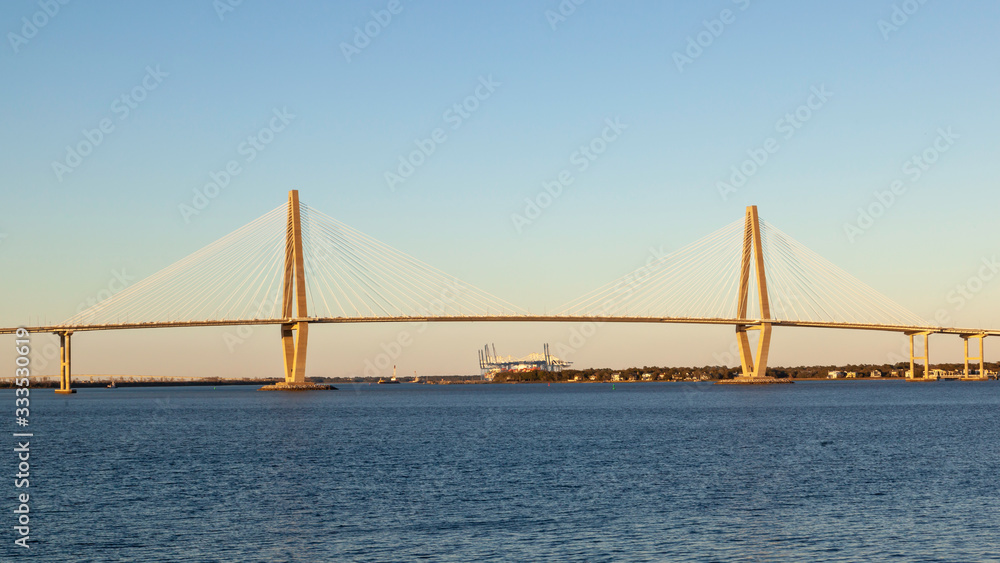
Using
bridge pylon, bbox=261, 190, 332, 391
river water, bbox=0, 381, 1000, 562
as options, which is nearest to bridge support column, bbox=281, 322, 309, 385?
bridge pylon, bbox=261, 190, 332, 391

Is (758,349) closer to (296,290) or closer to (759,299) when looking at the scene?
(759,299)

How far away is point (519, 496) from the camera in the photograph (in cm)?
2366

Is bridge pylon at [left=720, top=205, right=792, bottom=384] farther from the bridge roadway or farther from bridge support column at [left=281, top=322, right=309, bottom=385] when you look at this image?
bridge support column at [left=281, top=322, right=309, bottom=385]

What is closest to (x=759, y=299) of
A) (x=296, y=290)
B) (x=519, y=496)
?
(x=296, y=290)

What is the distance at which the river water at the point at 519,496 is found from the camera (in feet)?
59.1

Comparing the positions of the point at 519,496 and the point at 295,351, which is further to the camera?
the point at 295,351

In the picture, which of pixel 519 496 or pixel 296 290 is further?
pixel 296 290

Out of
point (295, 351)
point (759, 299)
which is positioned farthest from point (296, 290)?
point (759, 299)

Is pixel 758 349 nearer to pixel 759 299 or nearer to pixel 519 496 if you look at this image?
pixel 759 299

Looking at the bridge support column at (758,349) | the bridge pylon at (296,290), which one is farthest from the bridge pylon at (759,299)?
the bridge pylon at (296,290)

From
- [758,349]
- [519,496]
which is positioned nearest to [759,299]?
[758,349]

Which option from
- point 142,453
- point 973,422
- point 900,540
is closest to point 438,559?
point 900,540

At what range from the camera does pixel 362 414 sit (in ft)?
211

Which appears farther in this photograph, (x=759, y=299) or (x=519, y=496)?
(x=759, y=299)
